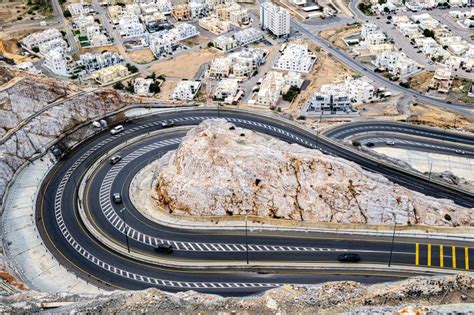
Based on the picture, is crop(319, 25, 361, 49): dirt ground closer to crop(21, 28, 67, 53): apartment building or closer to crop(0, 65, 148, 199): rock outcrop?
crop(21, 28, 67, 53): apartment building

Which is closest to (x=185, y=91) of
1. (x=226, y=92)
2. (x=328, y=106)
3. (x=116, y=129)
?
(x=226, y=92)

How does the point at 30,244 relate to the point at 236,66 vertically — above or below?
above

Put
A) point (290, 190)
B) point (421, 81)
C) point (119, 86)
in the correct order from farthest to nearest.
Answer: point (119, 86), point (421, 81), point (290, 190)

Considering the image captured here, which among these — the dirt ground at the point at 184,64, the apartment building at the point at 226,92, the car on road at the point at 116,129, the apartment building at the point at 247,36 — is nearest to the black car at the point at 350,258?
the car on road at the point at 116,129

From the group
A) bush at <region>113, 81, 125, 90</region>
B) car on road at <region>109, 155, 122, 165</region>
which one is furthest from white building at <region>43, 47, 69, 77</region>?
car on road at <region>109, 155, 122, 165</region>

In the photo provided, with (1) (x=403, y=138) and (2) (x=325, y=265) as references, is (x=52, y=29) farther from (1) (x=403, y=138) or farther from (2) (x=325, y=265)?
(2) (x=325, y=265)

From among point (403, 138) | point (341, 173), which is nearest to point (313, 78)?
point (403, 138)

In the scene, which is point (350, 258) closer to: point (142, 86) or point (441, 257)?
point (441, 257)
